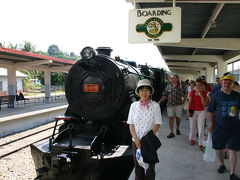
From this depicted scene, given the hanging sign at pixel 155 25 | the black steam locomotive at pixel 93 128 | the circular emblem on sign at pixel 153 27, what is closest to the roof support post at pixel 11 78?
the black steam locomotive at pixel 93 128

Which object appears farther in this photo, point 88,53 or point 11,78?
point 11,78

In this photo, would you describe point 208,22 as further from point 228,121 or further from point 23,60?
point 23,60

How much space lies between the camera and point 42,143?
4734 mm

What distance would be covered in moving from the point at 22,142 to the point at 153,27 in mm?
5891

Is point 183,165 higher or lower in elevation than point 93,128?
lower

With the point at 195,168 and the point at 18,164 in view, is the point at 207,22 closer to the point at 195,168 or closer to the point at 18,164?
the point at 195,168

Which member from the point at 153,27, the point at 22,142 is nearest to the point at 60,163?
the point at 153,27

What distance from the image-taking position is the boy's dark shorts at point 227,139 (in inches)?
144

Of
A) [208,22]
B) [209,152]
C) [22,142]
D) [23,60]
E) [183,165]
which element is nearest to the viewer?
[209,152]

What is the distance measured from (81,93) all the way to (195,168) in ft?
8.65

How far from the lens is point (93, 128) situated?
4.91 meters

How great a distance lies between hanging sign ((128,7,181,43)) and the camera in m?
5.32

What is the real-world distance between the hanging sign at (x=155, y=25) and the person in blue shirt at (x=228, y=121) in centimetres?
193

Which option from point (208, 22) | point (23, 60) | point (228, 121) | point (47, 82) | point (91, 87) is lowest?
point (228, 121)
